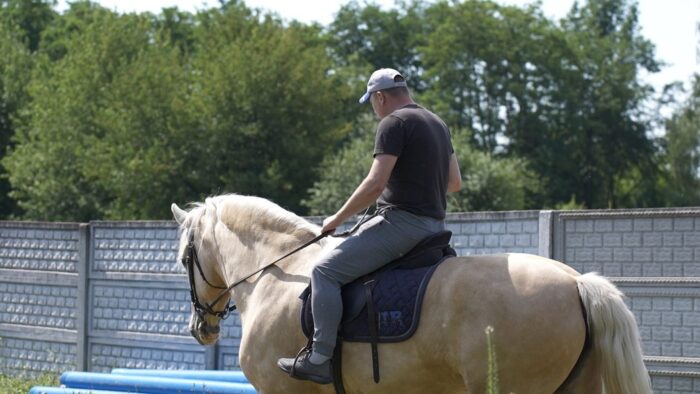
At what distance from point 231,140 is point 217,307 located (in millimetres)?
37348

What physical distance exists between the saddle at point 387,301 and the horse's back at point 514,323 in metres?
0.18

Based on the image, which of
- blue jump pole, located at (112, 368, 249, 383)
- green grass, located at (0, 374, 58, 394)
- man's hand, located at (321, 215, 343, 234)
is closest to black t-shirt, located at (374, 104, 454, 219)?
man's hand, located at (321, 215, 343, 234)

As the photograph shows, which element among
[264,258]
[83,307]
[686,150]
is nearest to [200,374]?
[83,307]

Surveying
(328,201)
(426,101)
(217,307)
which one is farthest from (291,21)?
(217,307)

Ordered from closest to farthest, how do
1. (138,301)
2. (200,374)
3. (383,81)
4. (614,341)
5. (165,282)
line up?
(614,341), (383,81), (200,374), (165,282), (138,301)

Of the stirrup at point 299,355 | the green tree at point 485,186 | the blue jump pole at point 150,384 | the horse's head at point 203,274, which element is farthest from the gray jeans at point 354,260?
the green tree at point 485,186

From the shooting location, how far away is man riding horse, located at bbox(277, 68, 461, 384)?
6.76 meters

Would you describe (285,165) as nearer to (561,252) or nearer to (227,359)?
(227,359)

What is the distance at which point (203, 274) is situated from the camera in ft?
27.0

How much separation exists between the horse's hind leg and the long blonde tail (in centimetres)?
10

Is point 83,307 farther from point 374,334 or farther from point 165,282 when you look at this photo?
point 374,334

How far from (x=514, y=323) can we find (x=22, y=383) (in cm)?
880

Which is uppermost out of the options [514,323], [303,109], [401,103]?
[303,109]

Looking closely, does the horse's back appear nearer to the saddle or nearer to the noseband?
the saddle
